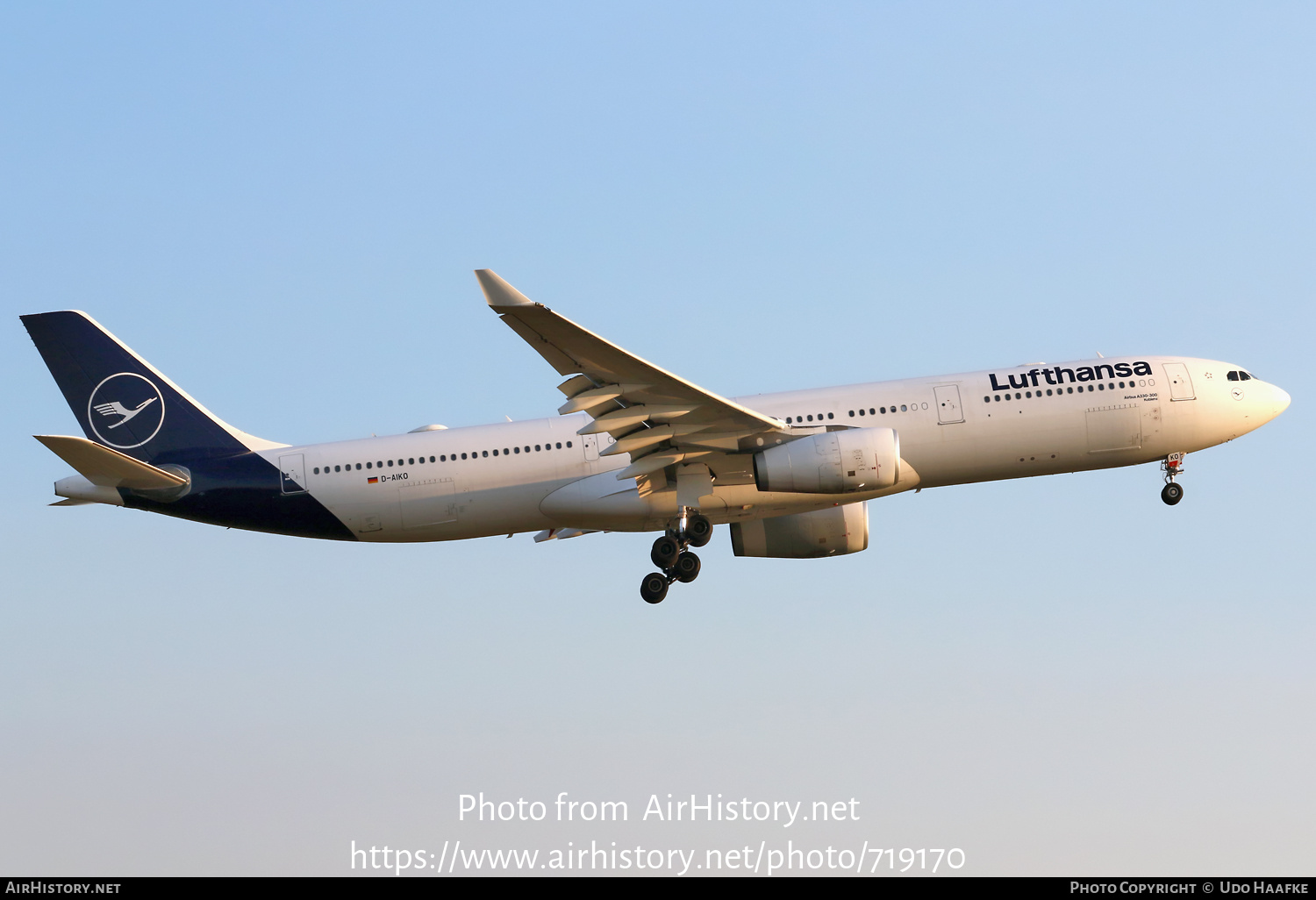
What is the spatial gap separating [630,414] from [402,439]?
22.1ft

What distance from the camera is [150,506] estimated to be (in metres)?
34.2

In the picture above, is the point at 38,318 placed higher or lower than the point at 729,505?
higher

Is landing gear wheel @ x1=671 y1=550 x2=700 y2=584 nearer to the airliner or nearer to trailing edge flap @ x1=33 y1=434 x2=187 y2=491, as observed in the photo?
the airliner

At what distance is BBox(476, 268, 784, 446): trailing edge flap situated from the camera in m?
27.3

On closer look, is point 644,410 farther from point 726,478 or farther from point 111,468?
point 111,468

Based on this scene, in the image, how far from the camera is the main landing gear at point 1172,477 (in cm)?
3609

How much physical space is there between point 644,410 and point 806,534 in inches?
343

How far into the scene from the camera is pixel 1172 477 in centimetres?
3647

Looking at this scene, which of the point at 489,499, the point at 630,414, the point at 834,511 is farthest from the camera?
the point at 834,511

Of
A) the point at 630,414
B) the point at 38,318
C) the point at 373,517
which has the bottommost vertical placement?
the point at 373,517

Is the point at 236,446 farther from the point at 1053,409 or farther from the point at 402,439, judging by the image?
the point at 1053,409

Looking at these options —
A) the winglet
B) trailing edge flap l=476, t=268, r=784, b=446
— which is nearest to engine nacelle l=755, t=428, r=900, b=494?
trailing edge flap l=476, t=268, r=784, b=446

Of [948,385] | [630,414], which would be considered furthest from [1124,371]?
[630,414]

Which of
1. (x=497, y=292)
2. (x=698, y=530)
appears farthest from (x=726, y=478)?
(x=497, y=292)
